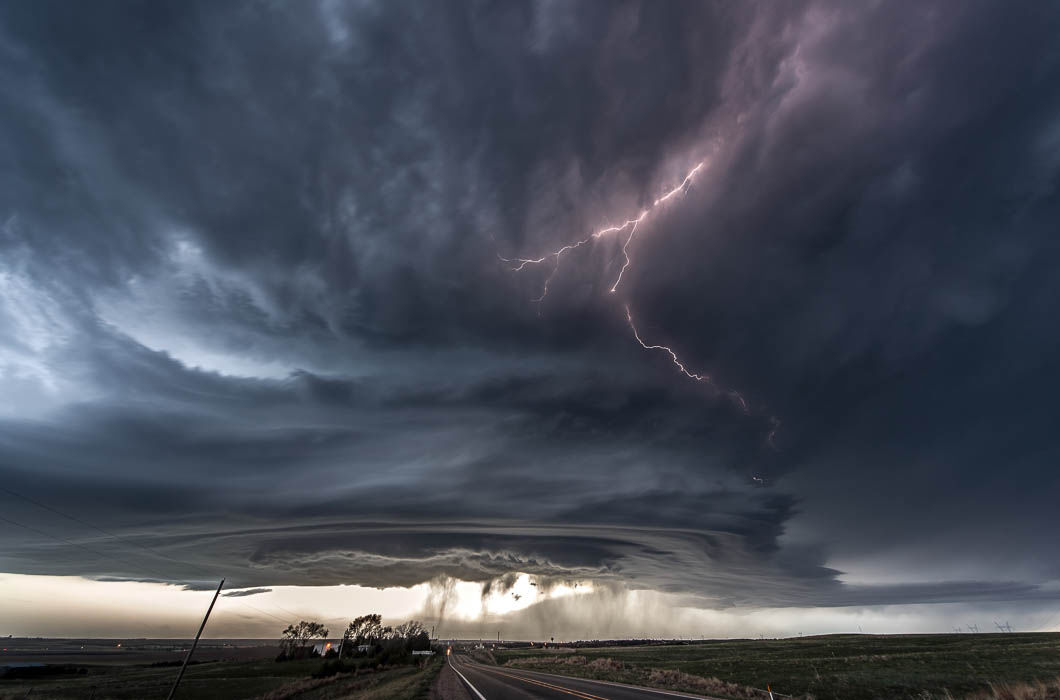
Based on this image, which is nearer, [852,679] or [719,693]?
[719,693]

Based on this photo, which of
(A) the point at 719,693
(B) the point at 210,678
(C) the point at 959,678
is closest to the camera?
(A) the point at 719,693

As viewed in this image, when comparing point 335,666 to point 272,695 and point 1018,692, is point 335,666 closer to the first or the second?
point 272,695

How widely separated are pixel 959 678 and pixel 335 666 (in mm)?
95745

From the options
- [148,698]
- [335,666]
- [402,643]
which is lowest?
[148,698]

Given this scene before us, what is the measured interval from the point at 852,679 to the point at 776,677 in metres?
7.75

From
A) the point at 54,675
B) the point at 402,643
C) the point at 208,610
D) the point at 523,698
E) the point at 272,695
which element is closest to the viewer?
the point at 523,698

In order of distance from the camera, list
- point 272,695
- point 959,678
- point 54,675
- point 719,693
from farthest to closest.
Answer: point 54,675 < point 272,695 < point 959,678 < point 719,693

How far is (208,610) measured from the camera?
3925 centimetres

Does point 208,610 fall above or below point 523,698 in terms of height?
above

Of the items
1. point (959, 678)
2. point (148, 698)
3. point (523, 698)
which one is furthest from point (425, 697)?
point (959, 678)

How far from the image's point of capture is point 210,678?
7894 centimetres

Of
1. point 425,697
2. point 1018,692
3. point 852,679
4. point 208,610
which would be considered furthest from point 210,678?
point 1018,692

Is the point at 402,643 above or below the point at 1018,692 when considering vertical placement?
above

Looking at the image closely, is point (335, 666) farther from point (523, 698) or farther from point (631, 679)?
point (523, 698)
